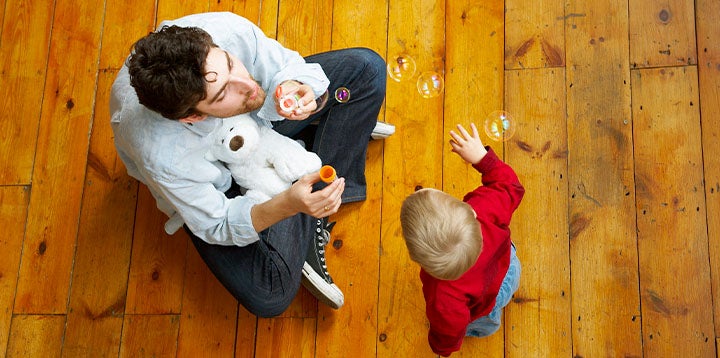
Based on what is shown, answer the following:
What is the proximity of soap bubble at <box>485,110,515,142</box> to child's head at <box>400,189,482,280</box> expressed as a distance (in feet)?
1.97

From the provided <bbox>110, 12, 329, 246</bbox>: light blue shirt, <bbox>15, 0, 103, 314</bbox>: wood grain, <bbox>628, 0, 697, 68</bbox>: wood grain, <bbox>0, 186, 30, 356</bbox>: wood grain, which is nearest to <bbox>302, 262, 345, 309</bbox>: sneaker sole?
<bbox>110, 12, 329, 246</bbox>: light blue shirt

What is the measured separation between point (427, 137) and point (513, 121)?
0.27 metres

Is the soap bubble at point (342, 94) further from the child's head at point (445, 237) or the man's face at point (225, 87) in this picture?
the child's head at point (445, 237)

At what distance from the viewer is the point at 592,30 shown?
189 cm

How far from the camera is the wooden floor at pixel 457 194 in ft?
5.67

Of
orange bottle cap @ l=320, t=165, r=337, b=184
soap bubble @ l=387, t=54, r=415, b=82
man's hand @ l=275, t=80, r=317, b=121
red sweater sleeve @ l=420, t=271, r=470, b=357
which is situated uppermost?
man's hand @ l=275, t=80, r=317, b=121

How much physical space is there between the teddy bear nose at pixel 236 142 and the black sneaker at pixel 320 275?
404 mm

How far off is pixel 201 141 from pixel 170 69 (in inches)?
10.6

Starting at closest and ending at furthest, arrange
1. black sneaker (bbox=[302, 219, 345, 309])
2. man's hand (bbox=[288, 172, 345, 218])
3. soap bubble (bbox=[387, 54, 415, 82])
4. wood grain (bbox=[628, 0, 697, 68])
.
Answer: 1. man's hand (bbox=[288, 172, 345, 218])
2. black sneaker (bbox=[302, 219, 345, 309])
3. wood grain (bbox=[628, 0, 697, 68])
4. soap bubble (bbox=[387, 54, 415, 82])

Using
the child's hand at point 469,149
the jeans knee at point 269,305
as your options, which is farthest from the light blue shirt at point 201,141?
the child's hand at point 469,149

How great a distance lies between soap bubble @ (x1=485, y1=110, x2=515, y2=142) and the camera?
183 centimetres

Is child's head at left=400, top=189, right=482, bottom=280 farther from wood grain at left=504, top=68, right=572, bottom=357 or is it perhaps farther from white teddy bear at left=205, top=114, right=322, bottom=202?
wood grain at left=504, top=68, right=572, bottom=357

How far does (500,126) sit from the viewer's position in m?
1.84

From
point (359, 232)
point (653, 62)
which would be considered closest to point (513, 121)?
point (653, 62)
